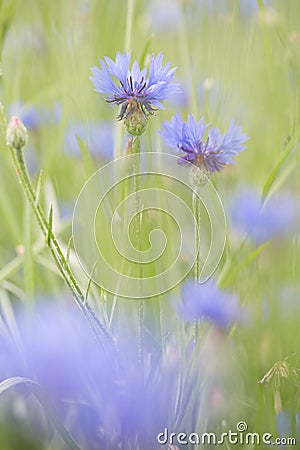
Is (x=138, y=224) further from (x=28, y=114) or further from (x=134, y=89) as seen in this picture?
(x=28, y=114)

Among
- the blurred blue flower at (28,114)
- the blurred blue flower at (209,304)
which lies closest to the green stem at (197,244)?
the blurred blue flower at (209,304)

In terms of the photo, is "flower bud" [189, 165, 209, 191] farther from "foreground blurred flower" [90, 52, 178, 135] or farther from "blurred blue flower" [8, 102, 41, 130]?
"blurred blue flower" [8, 102, 41, 130]

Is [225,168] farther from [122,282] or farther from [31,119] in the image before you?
[31,119]

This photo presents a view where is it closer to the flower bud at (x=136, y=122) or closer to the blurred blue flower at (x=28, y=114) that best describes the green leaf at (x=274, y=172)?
the flower bud at (x=136, y=122)

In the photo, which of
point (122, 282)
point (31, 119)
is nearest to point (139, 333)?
point (122, 282)

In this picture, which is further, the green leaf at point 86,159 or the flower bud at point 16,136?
the green leaf at point 86,159

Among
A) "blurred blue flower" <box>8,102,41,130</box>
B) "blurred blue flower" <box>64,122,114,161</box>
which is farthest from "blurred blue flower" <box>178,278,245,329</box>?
"blurred blue flower" <box>8,102,41,130</box>

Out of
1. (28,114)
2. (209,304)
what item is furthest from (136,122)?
(28,114)
